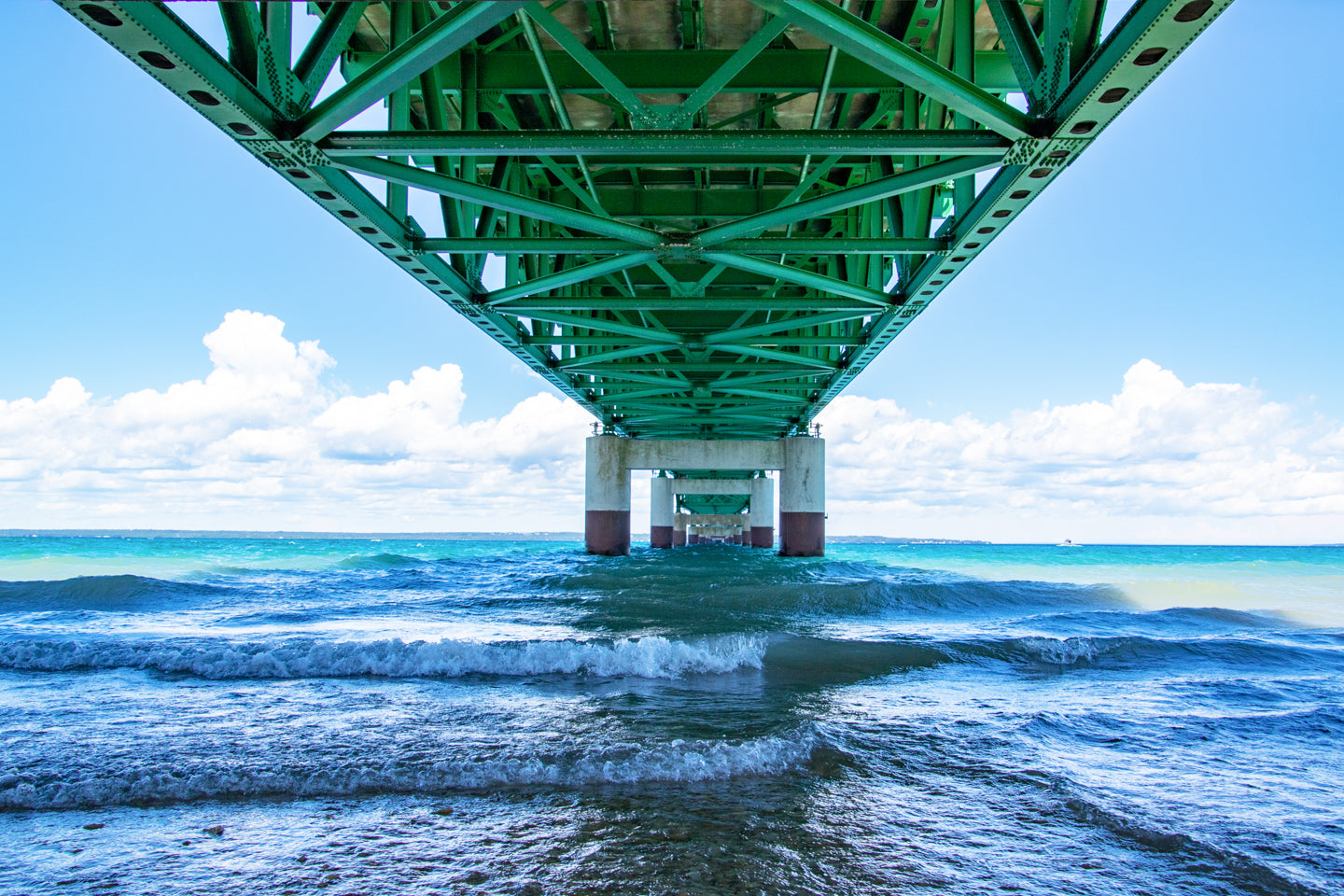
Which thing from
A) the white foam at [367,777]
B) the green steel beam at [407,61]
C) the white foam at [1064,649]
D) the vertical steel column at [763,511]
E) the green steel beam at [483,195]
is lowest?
the white foam at [1064,649]

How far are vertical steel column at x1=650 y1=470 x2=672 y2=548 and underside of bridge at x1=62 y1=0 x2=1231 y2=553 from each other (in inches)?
1542

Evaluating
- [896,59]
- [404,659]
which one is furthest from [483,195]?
→ [404,659]

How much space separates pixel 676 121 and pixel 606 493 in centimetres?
2831

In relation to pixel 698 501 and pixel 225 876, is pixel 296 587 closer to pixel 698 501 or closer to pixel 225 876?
pixel 225 876

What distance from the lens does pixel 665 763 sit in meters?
5.22

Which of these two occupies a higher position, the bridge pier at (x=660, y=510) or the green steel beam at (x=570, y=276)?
the green steel beam at (x=570, y=276)

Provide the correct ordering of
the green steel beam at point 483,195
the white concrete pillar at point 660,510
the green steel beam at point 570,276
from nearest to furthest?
1. the green steel beam at point 483,195
2. the green steel beam at point 570,276
3. the white concrete pillar at point 660,510

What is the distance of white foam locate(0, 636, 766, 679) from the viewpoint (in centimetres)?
907

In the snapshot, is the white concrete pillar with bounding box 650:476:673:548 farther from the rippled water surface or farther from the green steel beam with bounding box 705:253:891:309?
the rippled water surface

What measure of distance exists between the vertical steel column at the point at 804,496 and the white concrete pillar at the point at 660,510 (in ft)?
70.9

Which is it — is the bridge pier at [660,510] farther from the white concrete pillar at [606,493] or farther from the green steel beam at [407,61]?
the green steel beam at [407,61]

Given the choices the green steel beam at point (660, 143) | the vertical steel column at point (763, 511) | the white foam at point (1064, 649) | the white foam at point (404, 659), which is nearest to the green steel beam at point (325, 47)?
the green steel beam at point (660, 143)

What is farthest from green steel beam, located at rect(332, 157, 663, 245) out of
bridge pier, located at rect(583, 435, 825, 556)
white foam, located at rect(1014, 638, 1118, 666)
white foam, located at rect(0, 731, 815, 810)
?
bridge pier, located at rect(583, 435, 825, 556)

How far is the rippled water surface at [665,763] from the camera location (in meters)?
3.82
